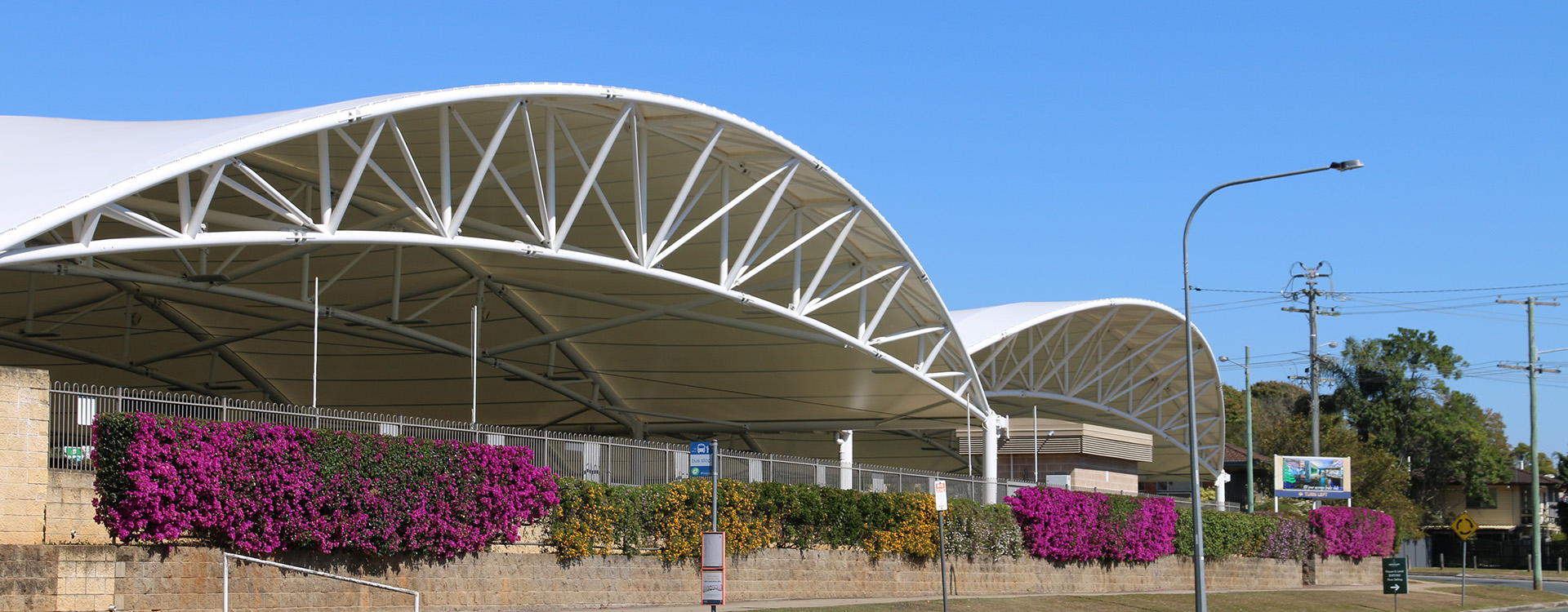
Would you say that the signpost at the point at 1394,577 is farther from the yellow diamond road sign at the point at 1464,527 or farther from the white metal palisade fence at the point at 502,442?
the white metal palisade fence at the point at 502,442

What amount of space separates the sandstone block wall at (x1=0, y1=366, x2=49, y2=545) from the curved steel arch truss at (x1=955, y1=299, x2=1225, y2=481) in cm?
3150

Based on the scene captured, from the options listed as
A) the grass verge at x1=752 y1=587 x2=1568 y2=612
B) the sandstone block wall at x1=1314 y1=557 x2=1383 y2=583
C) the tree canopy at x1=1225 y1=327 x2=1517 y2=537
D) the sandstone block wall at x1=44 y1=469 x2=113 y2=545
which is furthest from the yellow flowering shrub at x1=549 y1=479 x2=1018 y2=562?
the tree canopy at x1=1225 y1=327 x2=1517 y2=537

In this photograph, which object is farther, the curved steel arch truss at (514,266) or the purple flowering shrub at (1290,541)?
the purple flowering shrub at (1290,541)

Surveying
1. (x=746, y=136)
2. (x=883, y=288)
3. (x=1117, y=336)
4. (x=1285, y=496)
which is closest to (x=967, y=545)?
(x=883, y=288)

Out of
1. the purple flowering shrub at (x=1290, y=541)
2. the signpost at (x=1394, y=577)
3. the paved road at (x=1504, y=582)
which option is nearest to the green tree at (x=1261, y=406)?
the paved road at (x=1504, y=582)

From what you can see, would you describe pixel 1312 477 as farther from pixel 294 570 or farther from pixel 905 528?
pixel 294 570

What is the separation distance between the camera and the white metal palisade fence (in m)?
17.2

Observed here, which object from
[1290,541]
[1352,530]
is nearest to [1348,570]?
[1352,530]

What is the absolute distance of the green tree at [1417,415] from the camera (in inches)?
3531

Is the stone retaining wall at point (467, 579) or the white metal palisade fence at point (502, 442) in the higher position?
the white metal palisade fence at point (502, 442)

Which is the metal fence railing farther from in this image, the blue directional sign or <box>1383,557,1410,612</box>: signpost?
<box>1383,557,1410,612</box>: signpost

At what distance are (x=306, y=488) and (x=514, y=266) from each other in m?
16.6

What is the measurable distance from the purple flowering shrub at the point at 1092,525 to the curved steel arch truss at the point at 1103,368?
7.39m

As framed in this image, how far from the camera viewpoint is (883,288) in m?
39.4
